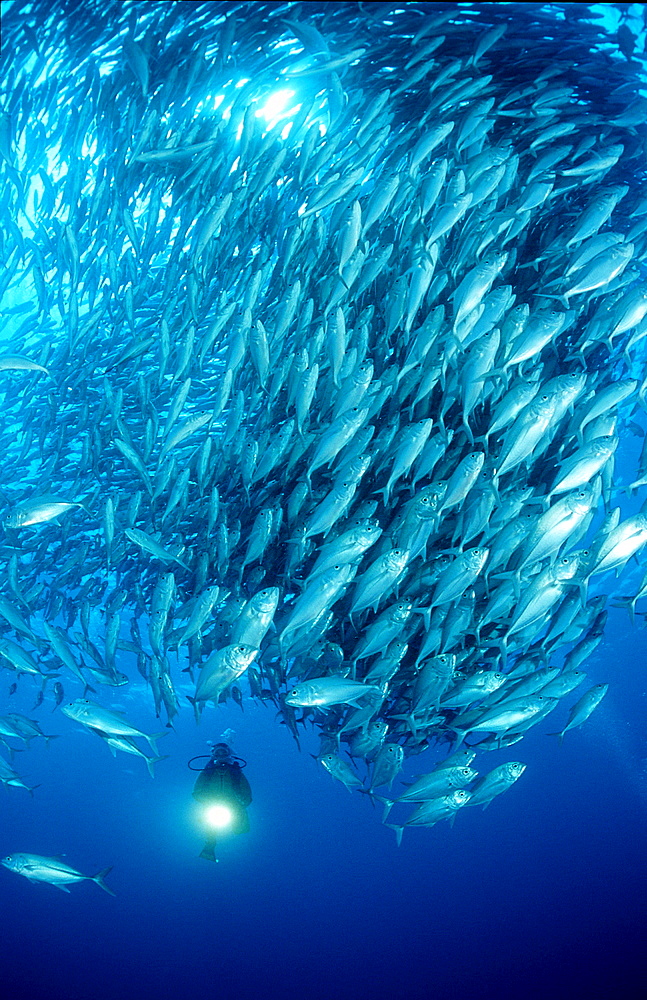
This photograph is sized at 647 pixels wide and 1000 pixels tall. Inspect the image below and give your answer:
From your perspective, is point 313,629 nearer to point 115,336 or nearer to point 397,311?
point 397,311

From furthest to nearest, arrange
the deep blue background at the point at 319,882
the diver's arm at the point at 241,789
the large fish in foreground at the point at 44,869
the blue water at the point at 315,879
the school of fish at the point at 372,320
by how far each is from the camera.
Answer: the deep blue background at the point at 319,882 < the blue water at the point at 315,879 < the diver's arm at the point at 241,789 < the large fish in foreground at the point at 44,869 < the school of fish at the point at 372,320

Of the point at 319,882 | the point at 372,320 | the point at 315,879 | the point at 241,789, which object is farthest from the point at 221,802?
the point at 319,882

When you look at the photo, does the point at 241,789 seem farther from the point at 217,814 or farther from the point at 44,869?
the point at 44,869

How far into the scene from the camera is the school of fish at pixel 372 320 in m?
3.93

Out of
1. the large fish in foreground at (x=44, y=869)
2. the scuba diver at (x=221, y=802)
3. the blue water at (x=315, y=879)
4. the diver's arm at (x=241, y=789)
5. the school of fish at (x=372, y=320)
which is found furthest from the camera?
the blue water at (x=315, y=879)

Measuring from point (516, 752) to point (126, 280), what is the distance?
129ft

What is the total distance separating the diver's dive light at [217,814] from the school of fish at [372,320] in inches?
93.2

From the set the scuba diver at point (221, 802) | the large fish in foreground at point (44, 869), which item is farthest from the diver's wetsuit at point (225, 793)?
the large fish in foreground at point (44, 869)

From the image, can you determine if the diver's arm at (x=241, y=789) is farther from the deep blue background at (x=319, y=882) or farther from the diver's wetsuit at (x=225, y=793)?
the deep blue background at (x=319, y=882)

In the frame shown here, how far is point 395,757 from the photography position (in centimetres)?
510

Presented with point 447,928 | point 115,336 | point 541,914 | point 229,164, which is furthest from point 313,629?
point 447,928

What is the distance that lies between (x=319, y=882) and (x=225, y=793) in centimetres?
7928

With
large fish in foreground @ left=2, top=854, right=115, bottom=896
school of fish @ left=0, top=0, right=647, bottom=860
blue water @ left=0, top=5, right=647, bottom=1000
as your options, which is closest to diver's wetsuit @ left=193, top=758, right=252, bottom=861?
large fish in foreground @ left=2, top=854, right=115, bottom=896

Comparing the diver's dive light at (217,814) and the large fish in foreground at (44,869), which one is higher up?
the diver's dive light at (217,814)
